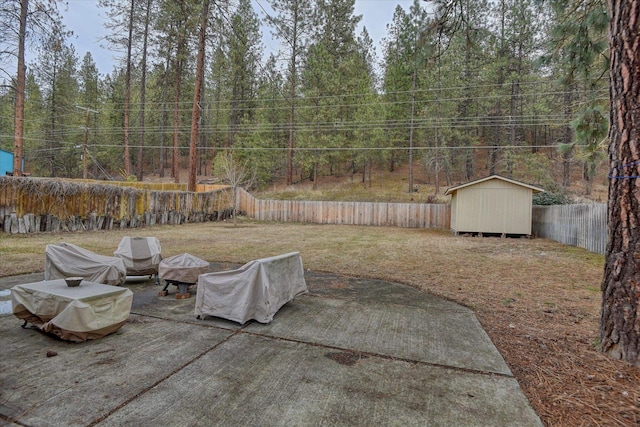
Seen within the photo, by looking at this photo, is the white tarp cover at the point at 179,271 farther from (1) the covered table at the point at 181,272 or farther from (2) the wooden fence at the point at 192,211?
(2) the wooden fence at the point at 192,211

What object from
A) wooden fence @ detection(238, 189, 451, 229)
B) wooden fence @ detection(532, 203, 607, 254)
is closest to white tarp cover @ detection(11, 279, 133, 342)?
wooden fence @ detection(532, 203, 607, 254)

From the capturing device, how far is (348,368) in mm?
2520

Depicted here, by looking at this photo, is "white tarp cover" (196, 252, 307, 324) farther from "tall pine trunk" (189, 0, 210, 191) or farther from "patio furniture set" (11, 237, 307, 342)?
"tall pine trunk" (189, 0, 210, 191)

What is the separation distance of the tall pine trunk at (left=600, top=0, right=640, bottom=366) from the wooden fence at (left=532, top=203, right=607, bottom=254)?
213 inches

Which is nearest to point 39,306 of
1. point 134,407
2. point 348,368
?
point 134,407

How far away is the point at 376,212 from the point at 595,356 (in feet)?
53.7

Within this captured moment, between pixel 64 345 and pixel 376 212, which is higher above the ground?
pixel 376 212

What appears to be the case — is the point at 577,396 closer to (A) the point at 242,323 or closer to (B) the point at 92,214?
(A) the point at 242,323

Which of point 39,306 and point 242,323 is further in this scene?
point 242,323

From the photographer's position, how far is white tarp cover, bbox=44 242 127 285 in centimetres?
424

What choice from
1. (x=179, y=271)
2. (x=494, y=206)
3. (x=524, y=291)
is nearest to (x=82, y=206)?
(x=179, y=271)

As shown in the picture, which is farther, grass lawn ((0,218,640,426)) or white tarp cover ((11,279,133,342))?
white tarp cover ((11,279,133,342))

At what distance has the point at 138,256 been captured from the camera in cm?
505

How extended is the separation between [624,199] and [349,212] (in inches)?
665
